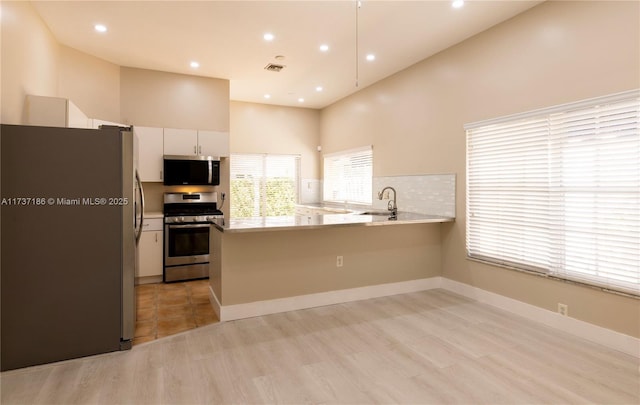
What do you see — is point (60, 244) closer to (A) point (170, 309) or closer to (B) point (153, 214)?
(A) point (170, 309)

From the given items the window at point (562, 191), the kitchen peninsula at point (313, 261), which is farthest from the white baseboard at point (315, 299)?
the window at point (562, 191)

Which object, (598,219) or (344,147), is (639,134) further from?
(344,147)

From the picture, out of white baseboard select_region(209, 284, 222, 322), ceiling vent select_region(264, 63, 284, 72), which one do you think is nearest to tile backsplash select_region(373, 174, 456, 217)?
ceiling vent select_region(264, 63, 284, 72)

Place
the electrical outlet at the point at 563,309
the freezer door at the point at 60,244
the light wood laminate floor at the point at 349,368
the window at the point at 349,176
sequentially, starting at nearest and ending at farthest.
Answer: the light wood laminate floor at the point at 349,368, the freezer door at the point at 60,244, the electrical outlet at the point at 563,309, the window at the point at 349,176

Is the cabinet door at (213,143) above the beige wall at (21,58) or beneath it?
beneath

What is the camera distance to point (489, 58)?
3.68 m

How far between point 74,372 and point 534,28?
4.65 meters

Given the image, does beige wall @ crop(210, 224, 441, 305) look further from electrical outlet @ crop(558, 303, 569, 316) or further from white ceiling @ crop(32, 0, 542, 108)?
white ceiling @ crop(32, 0, 542, 108)

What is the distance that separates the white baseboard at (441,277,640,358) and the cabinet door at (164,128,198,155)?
405 cm

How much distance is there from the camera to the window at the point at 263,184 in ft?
22.5

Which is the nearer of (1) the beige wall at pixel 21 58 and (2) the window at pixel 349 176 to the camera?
(1) the beige wall at pixel 21 58

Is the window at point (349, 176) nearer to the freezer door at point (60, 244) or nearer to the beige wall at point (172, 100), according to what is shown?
the beige wall at point (172, 100)

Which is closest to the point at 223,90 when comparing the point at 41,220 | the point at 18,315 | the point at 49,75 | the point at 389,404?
the point at 49,75

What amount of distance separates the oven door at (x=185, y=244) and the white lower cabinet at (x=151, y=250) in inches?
3.6
